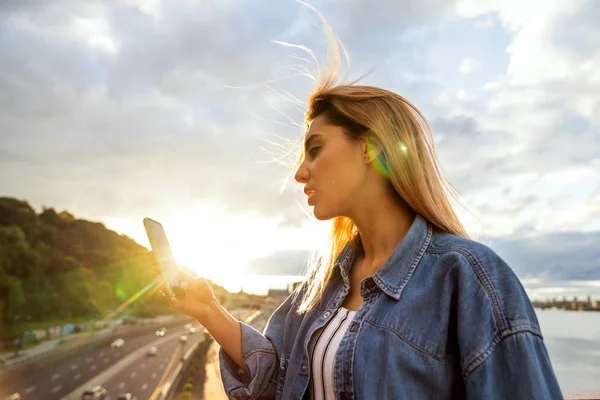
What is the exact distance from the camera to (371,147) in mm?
1651

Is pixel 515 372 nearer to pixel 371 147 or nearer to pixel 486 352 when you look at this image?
pixel 486 352

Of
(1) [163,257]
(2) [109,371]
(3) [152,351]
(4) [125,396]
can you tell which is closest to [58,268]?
(4) [125,396]

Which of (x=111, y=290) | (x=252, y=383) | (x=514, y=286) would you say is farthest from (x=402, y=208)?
(x=111, y=290)

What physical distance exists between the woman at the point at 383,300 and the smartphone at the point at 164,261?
0.15 ft

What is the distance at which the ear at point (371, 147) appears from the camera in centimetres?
164

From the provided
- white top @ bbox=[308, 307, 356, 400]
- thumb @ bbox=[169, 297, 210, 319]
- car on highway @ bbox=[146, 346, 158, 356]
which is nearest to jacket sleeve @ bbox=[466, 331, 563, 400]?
white top @ bbox=[308, 307, 356, 400]

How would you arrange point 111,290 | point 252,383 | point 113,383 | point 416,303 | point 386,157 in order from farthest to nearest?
point 113,383
point 111,290
point 252,383
point 386,157
point 416,303

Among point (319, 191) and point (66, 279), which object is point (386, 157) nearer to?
point (319, 191)

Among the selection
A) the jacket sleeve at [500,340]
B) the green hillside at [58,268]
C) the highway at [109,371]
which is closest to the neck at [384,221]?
the jacket sleeve at [500,340]

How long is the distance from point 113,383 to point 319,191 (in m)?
63.5

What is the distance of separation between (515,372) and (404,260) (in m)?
0.44

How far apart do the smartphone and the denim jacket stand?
0.48m

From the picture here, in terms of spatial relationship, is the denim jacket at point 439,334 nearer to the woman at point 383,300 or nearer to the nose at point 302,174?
the woman at point 383,300

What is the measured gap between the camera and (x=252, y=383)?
181 centimetres
